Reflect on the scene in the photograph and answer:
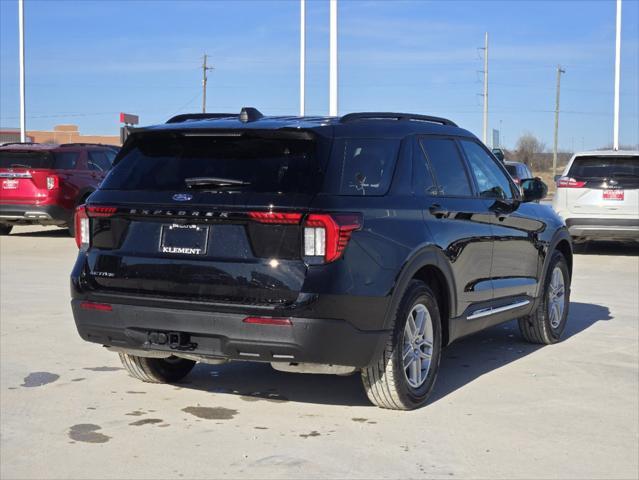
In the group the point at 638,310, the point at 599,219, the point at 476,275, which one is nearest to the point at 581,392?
the point at 476,275

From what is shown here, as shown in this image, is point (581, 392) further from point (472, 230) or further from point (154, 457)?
point (154, 457)

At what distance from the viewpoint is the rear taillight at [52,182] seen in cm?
1867

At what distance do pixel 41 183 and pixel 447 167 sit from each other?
43.9ft

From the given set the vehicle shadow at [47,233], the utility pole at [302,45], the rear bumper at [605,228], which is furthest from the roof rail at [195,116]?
the utility pole at [302,45]

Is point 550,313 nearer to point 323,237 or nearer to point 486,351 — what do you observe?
point 486,351

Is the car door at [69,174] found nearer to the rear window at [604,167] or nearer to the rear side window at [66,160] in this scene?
the rear side window at [66,160]

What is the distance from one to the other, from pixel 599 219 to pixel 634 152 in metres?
1.29

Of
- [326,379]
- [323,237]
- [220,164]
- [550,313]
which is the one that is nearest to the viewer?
[323,237]

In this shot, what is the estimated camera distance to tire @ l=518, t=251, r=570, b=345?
329 inches

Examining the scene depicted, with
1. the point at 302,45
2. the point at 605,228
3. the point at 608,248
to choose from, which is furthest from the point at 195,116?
the point at 302,45

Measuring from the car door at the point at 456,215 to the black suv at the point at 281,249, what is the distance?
22 mm

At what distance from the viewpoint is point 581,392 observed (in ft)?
22.1

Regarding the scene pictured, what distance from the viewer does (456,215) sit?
22.0 ft

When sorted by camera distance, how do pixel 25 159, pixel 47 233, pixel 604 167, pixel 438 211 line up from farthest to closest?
pixel 47 233, pixel 25 159, pixel 604 167, pixel 438 211
